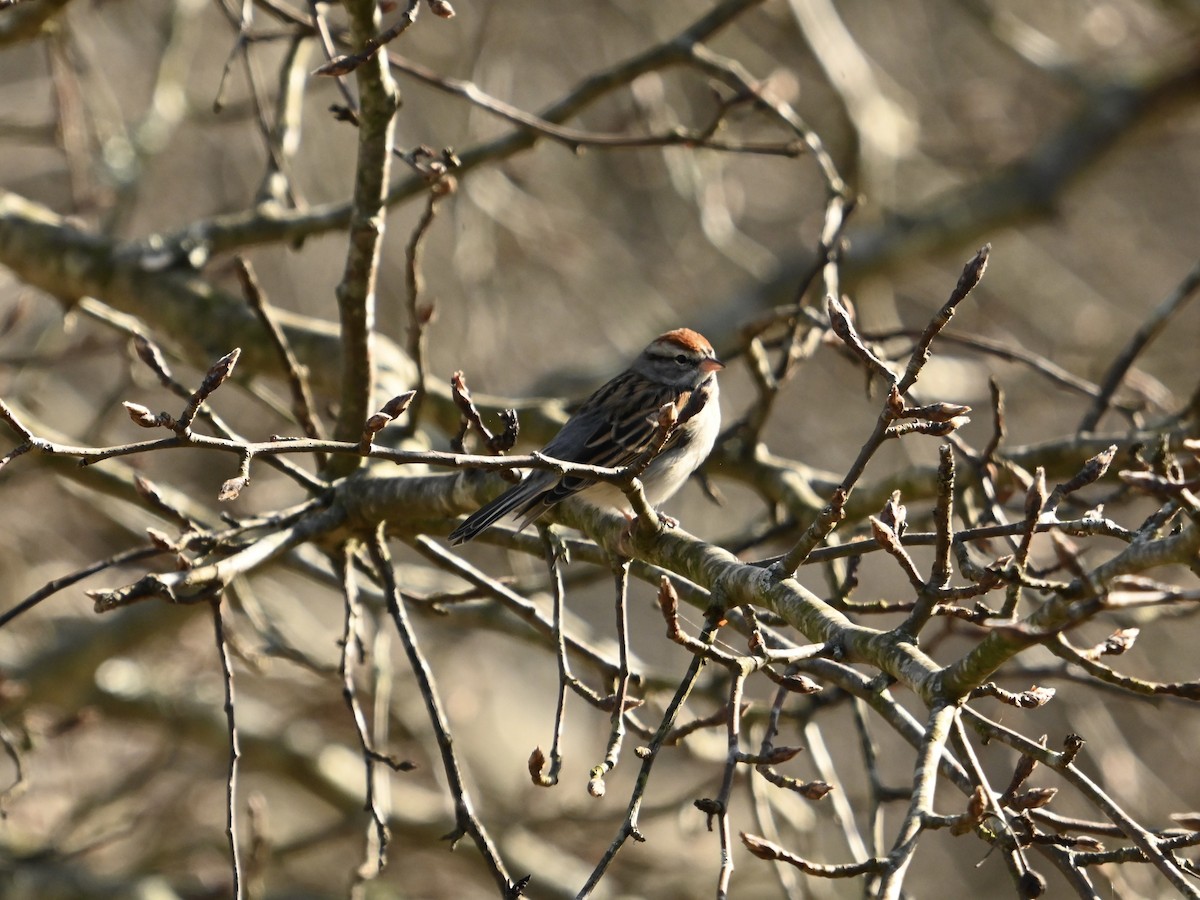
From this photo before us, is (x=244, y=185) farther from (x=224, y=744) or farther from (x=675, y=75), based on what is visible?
(x=224, y=744)

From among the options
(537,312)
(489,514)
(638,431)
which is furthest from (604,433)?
(537,312)

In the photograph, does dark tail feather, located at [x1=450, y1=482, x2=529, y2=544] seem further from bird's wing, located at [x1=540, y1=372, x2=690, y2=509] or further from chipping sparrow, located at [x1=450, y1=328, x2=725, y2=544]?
bird's wing, located at [x1=540, y1=372, x2=690, y2=509]

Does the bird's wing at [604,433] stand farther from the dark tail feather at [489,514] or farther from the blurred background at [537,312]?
the dark tail feather at [489,514]

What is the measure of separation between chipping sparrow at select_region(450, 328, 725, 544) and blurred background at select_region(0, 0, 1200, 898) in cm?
60

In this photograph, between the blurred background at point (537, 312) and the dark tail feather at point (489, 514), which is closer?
the dark tail feather at point (489, 514)

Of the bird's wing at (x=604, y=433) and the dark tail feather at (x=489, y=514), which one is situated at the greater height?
the bird's wing at (x=604, y=433)

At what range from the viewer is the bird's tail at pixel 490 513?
4.29 metres

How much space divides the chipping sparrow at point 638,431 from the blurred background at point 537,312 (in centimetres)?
60

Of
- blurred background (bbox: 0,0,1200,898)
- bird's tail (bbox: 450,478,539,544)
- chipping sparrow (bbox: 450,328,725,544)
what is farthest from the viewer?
blurred background (bbox: 0,0,1200,898)

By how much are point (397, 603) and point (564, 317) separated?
9572mm

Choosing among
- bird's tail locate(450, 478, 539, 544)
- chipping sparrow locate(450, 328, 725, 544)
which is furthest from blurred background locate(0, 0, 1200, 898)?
chipping sparrow locate(450, 328, 725, 544)

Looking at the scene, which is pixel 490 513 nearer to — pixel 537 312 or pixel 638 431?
pixel 638 431

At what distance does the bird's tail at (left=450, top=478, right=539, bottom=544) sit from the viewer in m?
4.29

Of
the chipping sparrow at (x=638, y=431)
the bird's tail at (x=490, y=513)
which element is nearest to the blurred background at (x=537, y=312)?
the bird's tail at (x=490, y=513)
